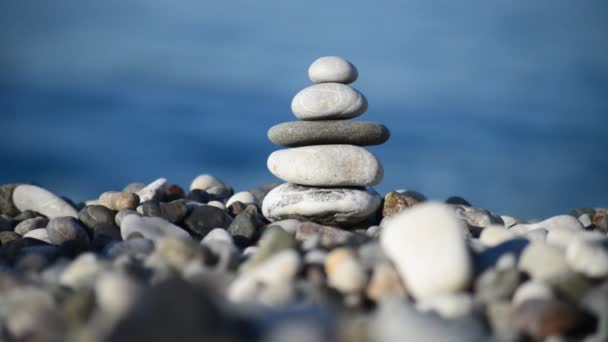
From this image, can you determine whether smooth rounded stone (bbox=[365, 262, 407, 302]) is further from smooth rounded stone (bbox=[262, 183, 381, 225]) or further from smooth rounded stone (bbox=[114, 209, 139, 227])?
smooth rounded stone (bbox=[114, 209, 139, 227])

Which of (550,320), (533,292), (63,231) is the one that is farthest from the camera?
(63,231)

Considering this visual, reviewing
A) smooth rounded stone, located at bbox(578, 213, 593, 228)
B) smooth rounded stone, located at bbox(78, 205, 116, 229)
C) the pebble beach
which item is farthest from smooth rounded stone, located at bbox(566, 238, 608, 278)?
smooth rounded stone, located at bbox(78, 205, 116, 229)

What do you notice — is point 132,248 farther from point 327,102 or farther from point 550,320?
point 550,320

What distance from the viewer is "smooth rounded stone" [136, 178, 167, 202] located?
912 centimetres

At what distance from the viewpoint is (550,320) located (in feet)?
10.4

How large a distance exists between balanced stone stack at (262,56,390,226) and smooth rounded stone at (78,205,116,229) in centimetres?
205

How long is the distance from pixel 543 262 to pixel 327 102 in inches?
162

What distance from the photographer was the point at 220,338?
9.05 ft

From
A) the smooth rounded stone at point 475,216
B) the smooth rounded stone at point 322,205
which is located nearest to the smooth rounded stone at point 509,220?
the smooth rounded stone at point 475,216

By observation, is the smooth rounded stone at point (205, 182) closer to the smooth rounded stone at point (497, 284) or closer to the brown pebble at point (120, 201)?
the brown pebble at point (120, 201)

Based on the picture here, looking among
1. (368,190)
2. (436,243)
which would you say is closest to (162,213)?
(368,190)

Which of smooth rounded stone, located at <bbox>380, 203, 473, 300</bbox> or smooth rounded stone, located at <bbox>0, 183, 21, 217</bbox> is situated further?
smooth rounded stone, located at <bbox>0, 183, 21, 217</bbox>

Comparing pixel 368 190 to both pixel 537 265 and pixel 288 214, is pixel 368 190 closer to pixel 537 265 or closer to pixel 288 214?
pixel 288 214

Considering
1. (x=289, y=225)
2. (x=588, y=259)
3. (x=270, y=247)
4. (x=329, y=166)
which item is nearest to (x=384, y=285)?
(x=270, y=247)
